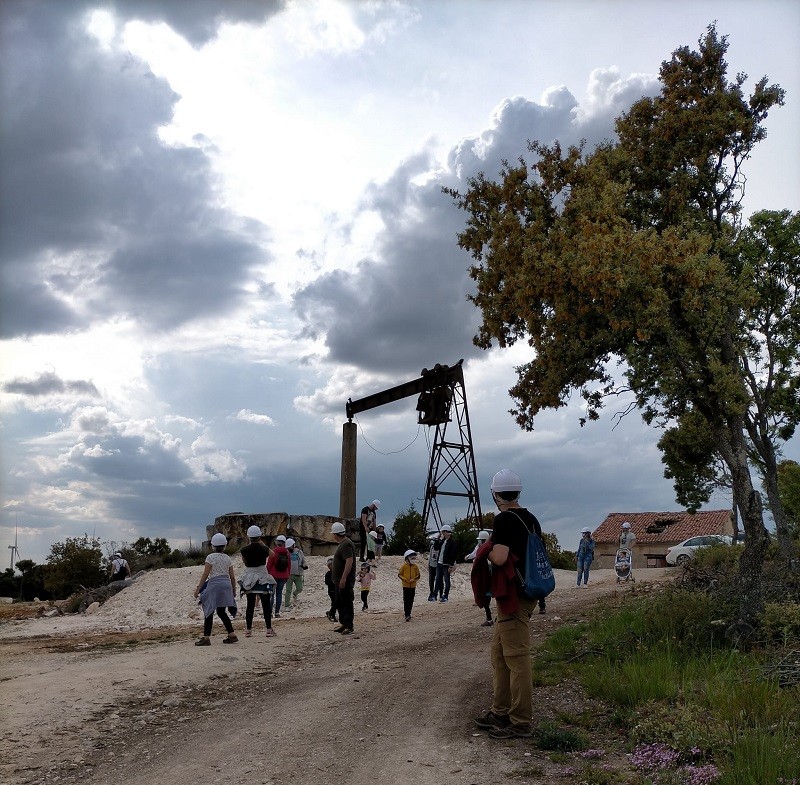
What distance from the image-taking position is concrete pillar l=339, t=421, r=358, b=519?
104 feet

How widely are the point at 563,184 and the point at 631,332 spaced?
3473mm

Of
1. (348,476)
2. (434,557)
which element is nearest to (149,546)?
(348,476)

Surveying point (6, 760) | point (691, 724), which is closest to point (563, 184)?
point (691, 724)

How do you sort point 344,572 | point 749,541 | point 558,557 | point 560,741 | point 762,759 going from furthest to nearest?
point 558,557 < point 344,572 < point 749,541 < point 560,741 < point 762,759

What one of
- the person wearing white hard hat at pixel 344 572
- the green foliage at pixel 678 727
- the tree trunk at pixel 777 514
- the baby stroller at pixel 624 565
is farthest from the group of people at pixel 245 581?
the tree trunk at pixel 777 514

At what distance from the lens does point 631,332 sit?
40.0 ft

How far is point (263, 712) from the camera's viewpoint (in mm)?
8023

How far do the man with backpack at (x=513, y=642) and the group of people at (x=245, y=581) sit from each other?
6.29m

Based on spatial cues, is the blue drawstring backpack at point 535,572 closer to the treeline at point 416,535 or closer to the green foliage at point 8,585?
the treeline at point 416,535

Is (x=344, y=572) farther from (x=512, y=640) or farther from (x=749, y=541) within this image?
(x=512, y=640)

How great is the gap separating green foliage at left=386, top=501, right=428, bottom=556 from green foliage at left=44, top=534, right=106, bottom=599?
47.7 feet

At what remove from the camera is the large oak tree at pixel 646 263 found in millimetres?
11523

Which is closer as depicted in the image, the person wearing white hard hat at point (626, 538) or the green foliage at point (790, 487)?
the person wearing white hard hat at point (626, 538)

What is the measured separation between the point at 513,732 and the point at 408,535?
25.3 meters
